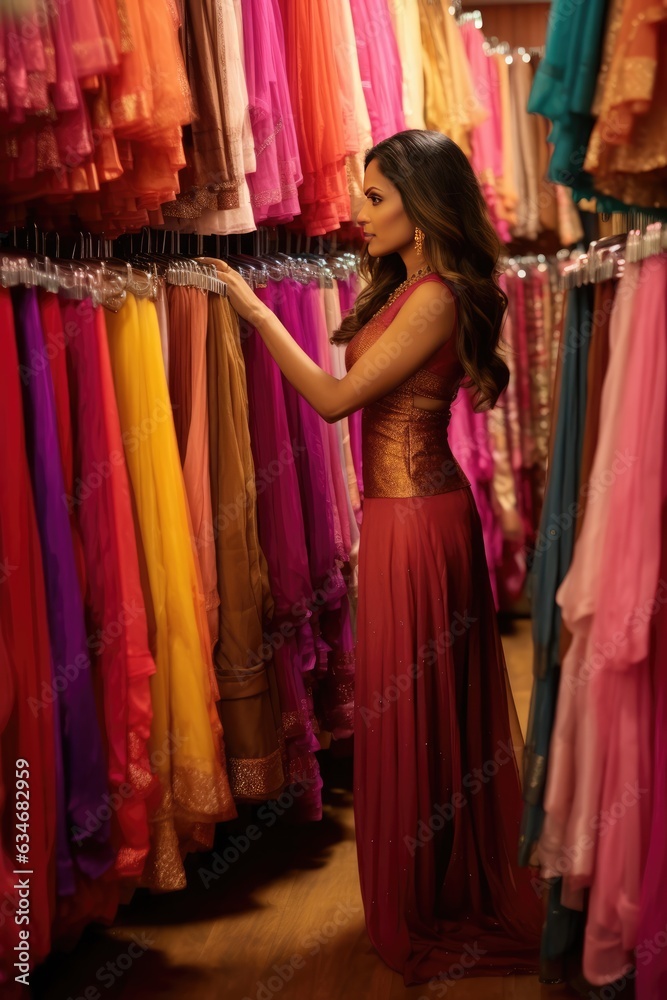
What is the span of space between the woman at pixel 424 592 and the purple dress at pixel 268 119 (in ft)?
1.38

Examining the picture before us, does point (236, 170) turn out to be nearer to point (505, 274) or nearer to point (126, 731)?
point (126, 731)

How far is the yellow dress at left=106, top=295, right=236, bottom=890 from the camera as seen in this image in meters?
2.43

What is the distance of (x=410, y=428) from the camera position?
2564mm

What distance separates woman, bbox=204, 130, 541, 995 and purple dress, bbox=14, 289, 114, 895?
2.07 feet

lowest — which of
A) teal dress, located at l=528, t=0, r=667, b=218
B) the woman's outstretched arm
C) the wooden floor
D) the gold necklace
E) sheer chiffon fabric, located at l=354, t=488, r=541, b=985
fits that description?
the wooden floor

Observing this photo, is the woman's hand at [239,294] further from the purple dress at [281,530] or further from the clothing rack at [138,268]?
the purple dress at [281,530]

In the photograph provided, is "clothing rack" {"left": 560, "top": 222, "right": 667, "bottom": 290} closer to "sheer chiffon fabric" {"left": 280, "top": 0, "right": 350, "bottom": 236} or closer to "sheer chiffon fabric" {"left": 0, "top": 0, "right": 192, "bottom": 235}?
"sheer chiffon fabric" {"left": 0, "top": 0, "right": 192, "bottom": 235}

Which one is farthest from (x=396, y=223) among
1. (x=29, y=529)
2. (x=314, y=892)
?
(x=314, y=892)

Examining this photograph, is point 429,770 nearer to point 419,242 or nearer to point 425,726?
point 425,726

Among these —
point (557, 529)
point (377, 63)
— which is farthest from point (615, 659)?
point (377, 63)

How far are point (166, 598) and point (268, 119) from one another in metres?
1.35

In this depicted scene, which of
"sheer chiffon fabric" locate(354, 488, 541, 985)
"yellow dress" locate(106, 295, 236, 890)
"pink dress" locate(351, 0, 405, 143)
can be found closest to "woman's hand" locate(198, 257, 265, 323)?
"yellow dress" locate(106, 295, 236, 890)

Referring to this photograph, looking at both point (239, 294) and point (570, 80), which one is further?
point (239, 294)

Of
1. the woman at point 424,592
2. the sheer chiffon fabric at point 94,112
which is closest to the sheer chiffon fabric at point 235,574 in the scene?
the woman at point 424,592
